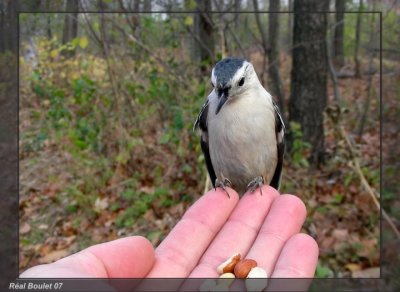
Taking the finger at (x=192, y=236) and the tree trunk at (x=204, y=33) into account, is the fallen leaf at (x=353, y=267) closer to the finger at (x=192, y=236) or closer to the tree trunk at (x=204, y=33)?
the finger at (x=192, y=236)

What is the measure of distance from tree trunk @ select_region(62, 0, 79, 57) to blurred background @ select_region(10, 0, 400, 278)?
15 millimetres

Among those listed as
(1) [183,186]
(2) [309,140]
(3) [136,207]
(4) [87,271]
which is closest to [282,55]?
(2) [309,140]

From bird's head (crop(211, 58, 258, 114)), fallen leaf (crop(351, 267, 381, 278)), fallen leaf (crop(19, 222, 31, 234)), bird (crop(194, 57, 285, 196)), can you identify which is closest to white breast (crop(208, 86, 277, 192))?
bird (crop(194, 57, 285, 196))

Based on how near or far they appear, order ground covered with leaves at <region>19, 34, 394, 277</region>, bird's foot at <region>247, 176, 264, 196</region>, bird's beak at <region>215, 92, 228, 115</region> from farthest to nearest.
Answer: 1. ground covered with leaves at <region>19, 34, 394, 277</region>
2. bird's foot at <region>247, 176, 264, 196</region>
3. bird's beak at <region>215, 92, 228, 115</region>

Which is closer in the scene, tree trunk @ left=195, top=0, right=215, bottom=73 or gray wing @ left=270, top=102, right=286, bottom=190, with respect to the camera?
gray wing @ left=270, top=102, right=286, bottom=190

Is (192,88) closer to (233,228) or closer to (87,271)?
(233,228)

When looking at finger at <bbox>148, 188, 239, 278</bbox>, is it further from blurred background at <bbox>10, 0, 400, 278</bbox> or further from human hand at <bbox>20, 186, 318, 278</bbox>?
blurred background at <bbox>10, 0, 400, 278</bbox>

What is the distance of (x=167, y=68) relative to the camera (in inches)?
152

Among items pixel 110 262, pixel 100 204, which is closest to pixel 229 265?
pixel 110 262

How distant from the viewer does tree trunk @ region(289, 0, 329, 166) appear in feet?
13.0

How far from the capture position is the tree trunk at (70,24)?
11.1 ft

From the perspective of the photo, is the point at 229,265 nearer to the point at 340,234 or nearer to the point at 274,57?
the point at 340,234

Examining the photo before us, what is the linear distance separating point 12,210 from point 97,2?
5.50ft

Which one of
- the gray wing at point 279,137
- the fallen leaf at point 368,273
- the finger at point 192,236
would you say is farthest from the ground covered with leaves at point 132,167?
the finger at point 192,236
